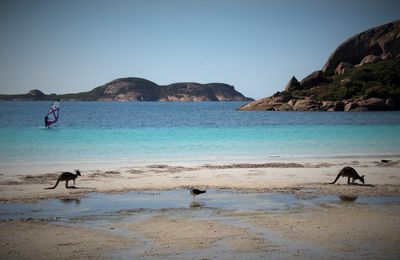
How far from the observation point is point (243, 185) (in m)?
17.8

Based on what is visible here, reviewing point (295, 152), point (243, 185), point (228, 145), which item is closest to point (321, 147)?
point (295, 152)

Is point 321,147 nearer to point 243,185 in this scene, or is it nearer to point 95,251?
point 243,185

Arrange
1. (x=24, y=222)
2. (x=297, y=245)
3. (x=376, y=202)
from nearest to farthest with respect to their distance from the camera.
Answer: (x=297, y=245)
(x=24, y=222)
(x=376, y=202)

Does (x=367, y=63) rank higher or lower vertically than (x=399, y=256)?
higher

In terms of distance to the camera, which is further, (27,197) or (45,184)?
(45,184)

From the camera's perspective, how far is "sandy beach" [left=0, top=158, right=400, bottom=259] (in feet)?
31.2

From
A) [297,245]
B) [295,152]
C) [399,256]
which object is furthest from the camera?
[295,152]

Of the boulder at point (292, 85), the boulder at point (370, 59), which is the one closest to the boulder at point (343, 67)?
the boulder at point (370, 59)

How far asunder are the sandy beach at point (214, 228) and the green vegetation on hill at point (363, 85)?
271 ft

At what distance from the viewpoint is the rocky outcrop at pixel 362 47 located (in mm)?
135500

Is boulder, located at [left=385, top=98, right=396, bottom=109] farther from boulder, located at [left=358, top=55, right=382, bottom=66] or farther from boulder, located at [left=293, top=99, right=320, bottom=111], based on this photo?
boulder, located at [left=358, top=55, right=382, bottom=66]

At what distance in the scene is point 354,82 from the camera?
102m

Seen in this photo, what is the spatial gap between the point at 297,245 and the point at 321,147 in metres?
24.6

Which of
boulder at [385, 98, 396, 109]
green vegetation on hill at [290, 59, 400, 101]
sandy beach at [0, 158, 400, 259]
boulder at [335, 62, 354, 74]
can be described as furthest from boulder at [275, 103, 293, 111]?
sandy beach at [0, 158, 400, 259]
